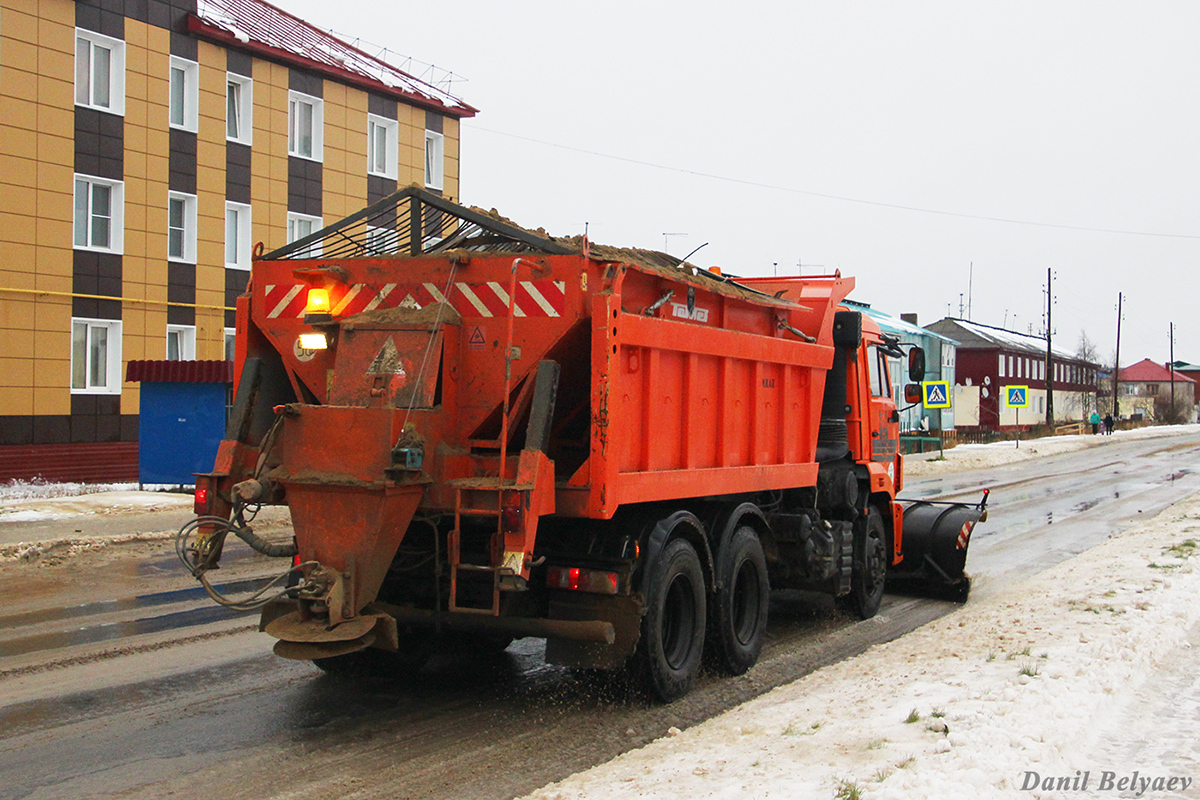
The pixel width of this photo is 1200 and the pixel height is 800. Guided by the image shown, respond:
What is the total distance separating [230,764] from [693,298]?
4.01 meters

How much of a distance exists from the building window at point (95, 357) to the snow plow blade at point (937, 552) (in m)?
17.9

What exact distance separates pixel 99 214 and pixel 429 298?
1904cm

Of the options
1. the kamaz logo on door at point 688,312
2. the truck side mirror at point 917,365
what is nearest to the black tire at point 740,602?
the kamaz logo on door at point 688,312

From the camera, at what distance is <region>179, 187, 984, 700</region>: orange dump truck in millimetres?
5699

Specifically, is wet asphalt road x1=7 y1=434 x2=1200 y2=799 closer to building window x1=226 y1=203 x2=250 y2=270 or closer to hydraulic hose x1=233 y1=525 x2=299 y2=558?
hydraulic hose x1=233 y1=525 x2=299 y2=558

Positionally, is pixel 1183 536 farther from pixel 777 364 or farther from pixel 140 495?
pixel 140 495

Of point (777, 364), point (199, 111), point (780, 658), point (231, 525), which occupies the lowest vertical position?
point (780, 658)

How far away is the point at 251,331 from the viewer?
22.9 feet

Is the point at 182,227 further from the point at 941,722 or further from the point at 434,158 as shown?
the point at 941,722

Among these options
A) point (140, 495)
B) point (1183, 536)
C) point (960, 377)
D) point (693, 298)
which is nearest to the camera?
point (693, 298)

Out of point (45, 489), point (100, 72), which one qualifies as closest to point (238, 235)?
point (100, 72)

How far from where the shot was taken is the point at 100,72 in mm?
22250

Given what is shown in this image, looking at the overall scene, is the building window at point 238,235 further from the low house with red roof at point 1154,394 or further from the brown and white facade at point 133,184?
the low house with red roof at point 1154,394

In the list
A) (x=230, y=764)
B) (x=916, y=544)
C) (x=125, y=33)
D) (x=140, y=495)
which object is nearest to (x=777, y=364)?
(x=916, y=544)
